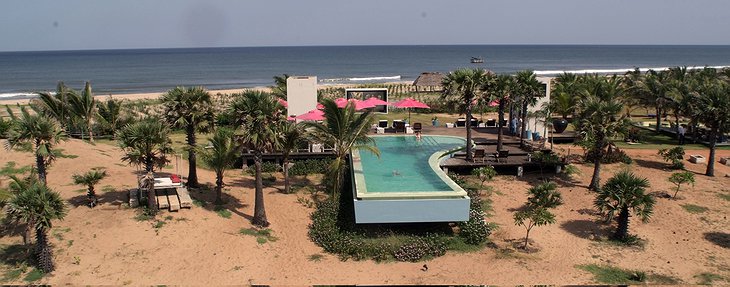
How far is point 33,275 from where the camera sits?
15.0 metres

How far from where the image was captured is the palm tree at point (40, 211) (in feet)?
47.9

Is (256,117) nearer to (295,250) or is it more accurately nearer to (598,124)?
→ (295,250)

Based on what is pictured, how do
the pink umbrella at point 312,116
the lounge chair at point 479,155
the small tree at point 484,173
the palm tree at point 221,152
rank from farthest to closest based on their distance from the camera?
the pink umbrella at point 312,116, the lounge chair at point 479,155, the small tree at point 484,173, the palm tree at point 221,152

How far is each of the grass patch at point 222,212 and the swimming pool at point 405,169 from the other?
5259 mm

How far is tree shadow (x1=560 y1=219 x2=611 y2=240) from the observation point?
63.3ft

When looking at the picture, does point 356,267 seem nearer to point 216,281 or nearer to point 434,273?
point 434,273

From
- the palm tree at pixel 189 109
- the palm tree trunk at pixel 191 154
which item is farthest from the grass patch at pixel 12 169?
the palm tree at pixel 189 109

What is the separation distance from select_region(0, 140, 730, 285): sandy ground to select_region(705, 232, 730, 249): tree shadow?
8.4 inches

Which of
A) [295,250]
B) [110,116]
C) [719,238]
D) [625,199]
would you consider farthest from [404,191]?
[110,116]

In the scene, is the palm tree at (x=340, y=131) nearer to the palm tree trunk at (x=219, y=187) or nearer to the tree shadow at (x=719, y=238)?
the palm tree trunk at (x=219, y=187)

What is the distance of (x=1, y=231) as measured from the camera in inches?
690

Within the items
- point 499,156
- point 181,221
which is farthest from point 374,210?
point 499,156

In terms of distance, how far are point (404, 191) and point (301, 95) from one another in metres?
13.9

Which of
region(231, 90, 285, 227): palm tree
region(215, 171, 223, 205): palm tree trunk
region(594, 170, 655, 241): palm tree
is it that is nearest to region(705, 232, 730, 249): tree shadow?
region(594, 170, 655, 241): palm tree
